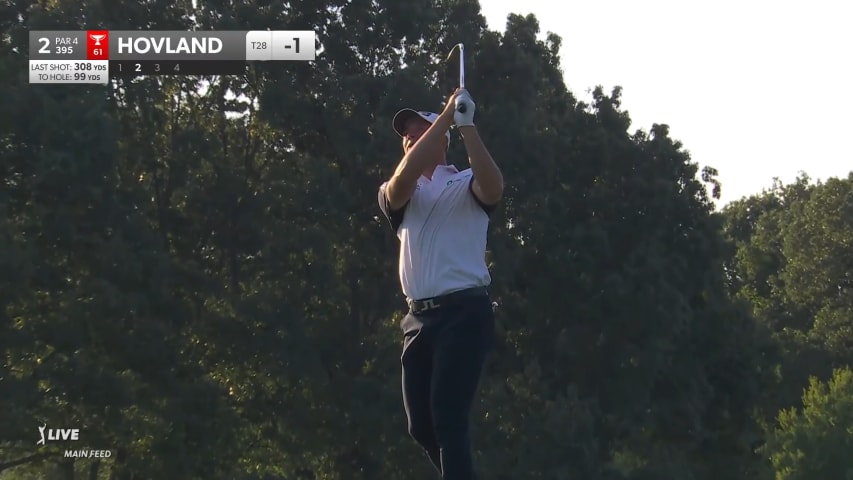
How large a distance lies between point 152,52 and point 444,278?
21164 mm

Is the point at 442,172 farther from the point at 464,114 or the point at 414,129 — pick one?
the point at 464,114

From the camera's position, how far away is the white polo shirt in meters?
4.44

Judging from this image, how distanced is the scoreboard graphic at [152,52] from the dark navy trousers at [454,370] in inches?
751

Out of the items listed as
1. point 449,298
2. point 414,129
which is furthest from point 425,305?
point 414,129

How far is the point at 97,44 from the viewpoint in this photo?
73.4ft

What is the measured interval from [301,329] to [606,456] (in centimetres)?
790

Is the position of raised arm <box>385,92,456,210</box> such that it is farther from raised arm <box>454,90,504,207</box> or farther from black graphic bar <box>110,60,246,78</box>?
black graphic bar <box>110,60,246,78</box>

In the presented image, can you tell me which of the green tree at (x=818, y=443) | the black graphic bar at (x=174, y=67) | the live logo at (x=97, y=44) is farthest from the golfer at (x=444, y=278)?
the green tree at (x=818, y=443)

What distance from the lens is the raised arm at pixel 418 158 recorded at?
427 centimetres

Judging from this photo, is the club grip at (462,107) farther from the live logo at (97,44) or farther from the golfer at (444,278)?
the live logo at (97,44)

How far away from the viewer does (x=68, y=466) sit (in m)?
23.7

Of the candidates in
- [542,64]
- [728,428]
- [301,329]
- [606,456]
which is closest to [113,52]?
[301,329]

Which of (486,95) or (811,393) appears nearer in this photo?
(486,95)

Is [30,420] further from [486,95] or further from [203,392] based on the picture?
[486,95]
